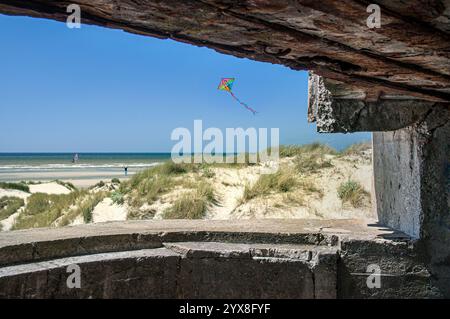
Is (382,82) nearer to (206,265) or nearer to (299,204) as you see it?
(206,265)

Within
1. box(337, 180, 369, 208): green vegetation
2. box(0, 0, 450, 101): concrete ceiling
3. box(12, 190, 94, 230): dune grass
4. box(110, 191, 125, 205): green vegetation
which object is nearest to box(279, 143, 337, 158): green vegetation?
box(337, 180, 369, 208): green vegetation

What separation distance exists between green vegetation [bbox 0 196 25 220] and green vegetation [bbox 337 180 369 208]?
9.87m

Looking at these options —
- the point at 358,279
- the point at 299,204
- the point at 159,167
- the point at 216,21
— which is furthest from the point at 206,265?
the point at 159,167

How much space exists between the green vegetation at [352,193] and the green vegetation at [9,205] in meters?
9.87

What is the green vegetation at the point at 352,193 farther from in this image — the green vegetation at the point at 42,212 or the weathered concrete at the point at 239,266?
the green vegetation at the point at 42,212

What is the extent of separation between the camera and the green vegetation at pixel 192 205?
7.78m

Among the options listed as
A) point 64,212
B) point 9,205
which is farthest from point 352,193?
point 9,205

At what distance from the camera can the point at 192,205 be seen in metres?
7.87

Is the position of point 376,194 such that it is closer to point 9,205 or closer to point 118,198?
point 118,198

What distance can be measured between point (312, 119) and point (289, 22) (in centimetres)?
164

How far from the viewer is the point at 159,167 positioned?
11.8 metres

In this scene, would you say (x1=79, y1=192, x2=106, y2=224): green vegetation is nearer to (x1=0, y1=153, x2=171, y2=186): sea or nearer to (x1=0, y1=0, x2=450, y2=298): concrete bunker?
(x1=0, y1=0, x2=450, y2=298): concrete bunker

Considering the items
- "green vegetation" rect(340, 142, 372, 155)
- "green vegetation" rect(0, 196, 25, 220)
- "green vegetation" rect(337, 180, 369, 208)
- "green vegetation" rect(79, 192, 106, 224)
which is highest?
"green vegetation" rect(340, 142, 372, 155)

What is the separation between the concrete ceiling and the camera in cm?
143
